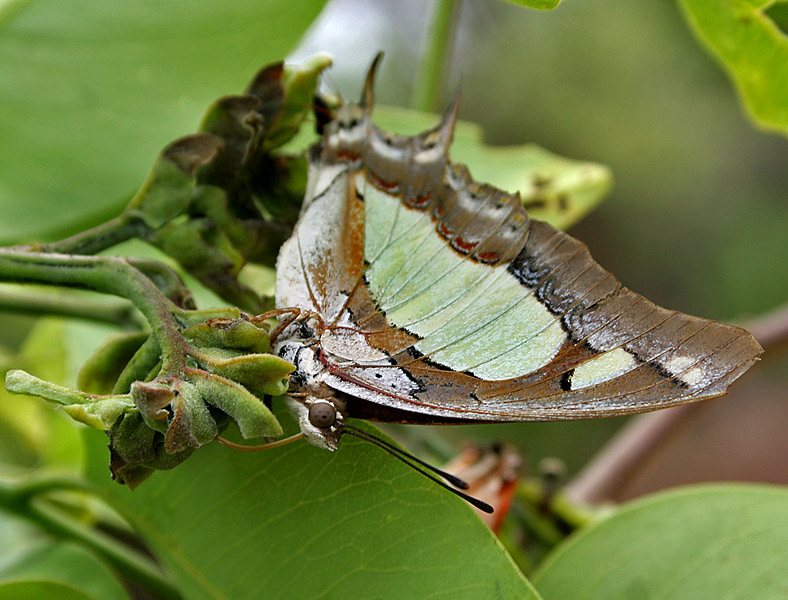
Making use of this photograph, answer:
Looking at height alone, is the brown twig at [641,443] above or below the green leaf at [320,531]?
below

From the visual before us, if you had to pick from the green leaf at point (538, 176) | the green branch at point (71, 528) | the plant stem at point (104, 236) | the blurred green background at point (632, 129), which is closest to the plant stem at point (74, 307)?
the green branch at point (71, 528)

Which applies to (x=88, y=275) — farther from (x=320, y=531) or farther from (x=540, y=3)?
(x=540, y=3)

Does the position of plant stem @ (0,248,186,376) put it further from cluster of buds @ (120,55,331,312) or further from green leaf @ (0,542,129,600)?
green leaf @ (0,542,129,600)

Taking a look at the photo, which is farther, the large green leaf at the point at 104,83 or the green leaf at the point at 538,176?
the green leaf at the point at 538,176

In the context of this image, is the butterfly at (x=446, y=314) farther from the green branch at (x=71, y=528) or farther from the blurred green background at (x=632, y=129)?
the blurred green background at (x=632, y=129)

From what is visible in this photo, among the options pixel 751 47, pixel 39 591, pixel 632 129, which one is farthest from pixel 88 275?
pixel 632 129
